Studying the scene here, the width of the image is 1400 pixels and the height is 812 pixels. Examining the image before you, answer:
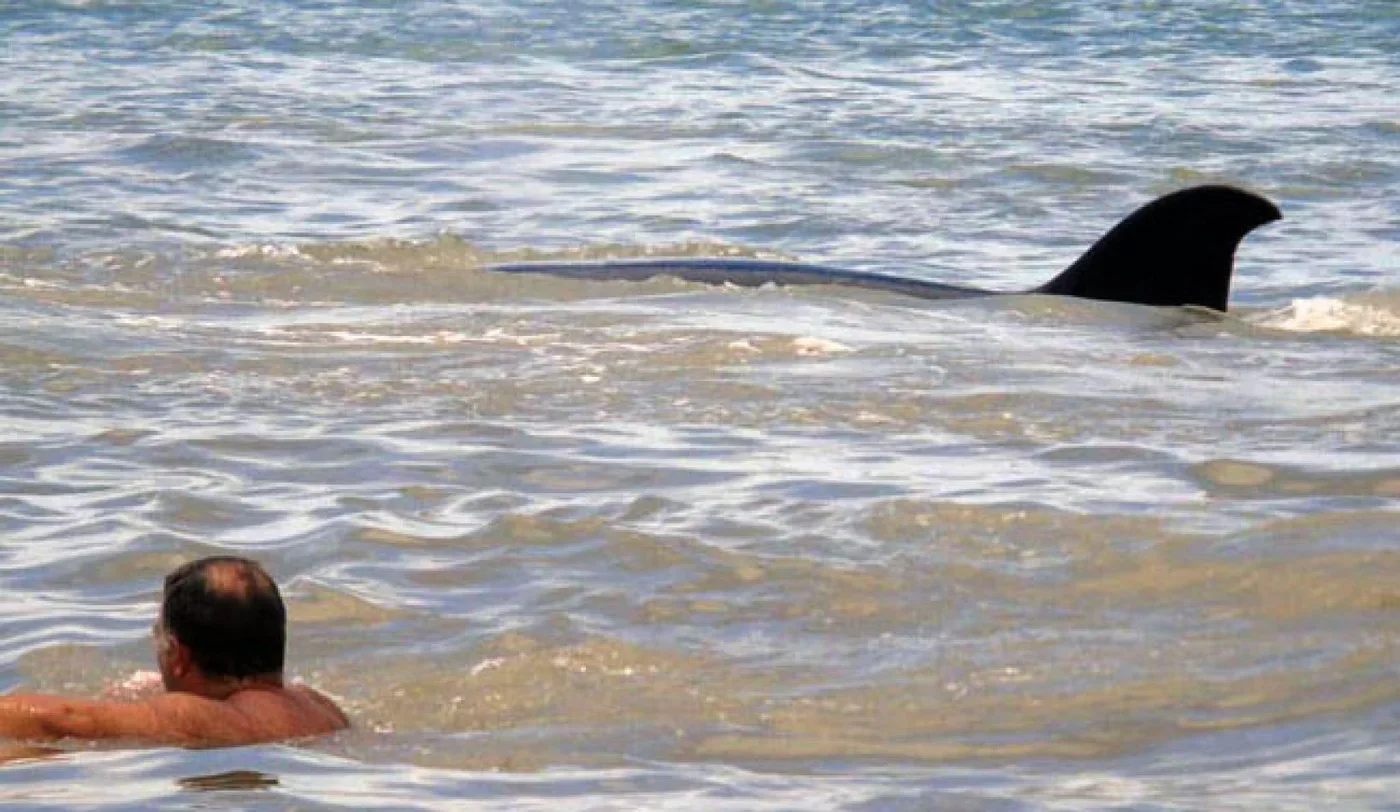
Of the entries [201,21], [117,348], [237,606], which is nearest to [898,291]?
[117,348]

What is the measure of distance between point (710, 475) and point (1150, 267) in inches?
177

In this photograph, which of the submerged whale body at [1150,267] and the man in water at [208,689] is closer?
the man in water at [208,689]

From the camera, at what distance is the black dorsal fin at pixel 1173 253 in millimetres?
13328

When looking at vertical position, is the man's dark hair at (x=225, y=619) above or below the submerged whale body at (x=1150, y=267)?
above

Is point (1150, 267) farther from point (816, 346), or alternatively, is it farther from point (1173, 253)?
point (816, 346)

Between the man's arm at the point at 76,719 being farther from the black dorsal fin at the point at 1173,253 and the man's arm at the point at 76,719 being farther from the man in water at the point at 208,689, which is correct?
the black dorsal fin at the point at 1173,253

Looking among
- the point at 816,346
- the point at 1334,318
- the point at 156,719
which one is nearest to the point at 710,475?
the point at 816,346

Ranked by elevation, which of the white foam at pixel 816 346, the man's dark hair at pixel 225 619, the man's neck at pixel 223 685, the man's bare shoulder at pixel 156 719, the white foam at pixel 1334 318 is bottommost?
the white foam at pixel 1334 318

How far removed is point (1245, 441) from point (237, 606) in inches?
178

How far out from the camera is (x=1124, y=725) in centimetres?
710

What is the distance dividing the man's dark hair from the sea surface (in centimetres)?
25

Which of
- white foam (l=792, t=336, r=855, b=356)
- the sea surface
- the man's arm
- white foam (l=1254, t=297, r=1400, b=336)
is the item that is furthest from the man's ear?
white foam (l=1254, t=297, r=1400, b=336)

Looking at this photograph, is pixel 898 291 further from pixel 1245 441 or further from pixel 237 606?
pixel 237 606

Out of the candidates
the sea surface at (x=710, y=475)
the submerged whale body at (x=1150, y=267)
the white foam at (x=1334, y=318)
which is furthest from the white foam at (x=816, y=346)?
the white foam at (x=1334, y=318)
